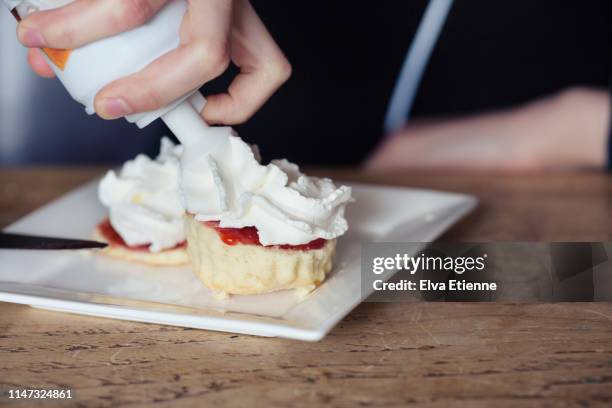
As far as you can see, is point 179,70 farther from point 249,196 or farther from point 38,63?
point 38,63

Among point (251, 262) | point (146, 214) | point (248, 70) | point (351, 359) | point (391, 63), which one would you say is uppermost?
point (391, 63)

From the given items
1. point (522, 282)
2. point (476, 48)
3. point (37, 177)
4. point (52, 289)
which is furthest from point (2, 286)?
point (476, 48)

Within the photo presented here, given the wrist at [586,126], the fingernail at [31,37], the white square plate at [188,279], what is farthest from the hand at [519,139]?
the fingernail at [31,37]

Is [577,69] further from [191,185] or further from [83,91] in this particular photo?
[83,91]

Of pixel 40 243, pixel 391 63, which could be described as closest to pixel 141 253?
pixel 40 243

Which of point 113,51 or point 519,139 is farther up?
point 519,139

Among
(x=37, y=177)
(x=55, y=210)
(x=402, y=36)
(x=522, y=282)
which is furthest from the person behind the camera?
(x=402, y=36)
